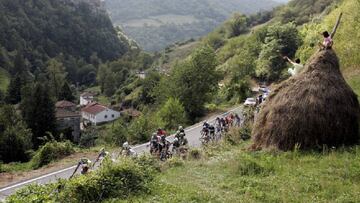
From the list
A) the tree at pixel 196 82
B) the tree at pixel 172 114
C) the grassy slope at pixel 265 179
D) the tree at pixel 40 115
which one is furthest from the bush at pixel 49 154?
the tree at pixel 40 115

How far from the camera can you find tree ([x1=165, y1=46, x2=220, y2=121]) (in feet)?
134

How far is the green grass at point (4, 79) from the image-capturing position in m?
103

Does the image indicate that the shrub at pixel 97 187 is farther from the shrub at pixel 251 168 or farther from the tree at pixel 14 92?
the tree at pixel 14 92

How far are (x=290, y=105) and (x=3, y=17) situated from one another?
135 m

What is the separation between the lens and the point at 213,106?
42.2 metres

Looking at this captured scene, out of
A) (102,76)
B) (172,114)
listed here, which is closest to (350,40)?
(172,114)

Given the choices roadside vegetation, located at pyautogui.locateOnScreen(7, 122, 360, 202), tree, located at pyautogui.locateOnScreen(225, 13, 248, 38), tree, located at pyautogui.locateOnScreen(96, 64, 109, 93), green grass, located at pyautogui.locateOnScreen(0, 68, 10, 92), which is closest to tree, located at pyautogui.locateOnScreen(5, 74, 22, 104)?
green grass, located at pyautogui.locateOnScreen(0, 68, 10, 92)

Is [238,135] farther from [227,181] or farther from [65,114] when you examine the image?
[65,114]

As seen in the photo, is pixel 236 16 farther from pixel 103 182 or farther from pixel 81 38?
pixel 103 182

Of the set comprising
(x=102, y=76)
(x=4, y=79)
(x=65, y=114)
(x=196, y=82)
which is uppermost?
→ (x=196, y=82)

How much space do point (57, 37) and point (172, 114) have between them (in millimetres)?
125640

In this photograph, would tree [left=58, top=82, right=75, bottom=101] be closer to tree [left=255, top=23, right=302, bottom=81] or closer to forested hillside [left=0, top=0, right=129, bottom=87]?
forested hillside [left=0, top=0, right=129, bottom=87]

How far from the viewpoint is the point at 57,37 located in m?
153

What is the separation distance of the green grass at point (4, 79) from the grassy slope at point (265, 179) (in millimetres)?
94915
